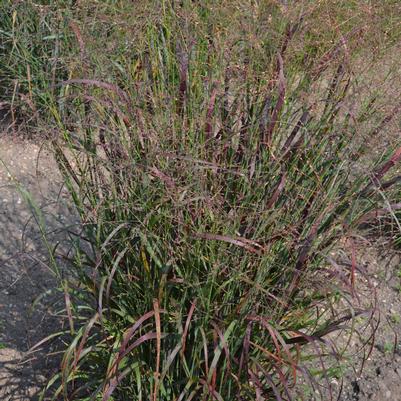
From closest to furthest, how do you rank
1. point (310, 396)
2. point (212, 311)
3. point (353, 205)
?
1. point (212, 311)
2. point (353, 205)
3. point (310, 396)

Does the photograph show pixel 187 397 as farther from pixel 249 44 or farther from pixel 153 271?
pixel 249 44

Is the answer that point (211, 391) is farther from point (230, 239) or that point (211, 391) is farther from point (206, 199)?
point (206, 199)

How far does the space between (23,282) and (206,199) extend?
162cm

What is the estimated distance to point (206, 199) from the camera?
82.1 inches

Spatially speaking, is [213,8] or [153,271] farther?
[213,8]

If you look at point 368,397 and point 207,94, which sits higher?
point 207,94

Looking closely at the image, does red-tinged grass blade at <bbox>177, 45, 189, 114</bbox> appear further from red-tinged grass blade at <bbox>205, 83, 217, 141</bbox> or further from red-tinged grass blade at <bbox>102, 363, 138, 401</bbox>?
red-tinged grass blade at <bbox>102, 363, 138, 401</bbox>

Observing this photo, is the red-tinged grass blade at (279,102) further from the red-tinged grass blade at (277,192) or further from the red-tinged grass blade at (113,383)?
the red-tinged grass blade at (113,383)

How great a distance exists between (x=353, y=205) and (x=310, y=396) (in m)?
0.83

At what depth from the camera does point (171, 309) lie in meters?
2.42

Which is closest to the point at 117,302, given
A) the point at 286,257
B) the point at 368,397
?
the point at 286,257

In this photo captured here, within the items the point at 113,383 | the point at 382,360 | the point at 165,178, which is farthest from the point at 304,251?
the point at 382,360

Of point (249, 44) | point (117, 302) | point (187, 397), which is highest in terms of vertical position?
point (249, 44)

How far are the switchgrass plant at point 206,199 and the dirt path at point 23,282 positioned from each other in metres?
Result: 0.23
